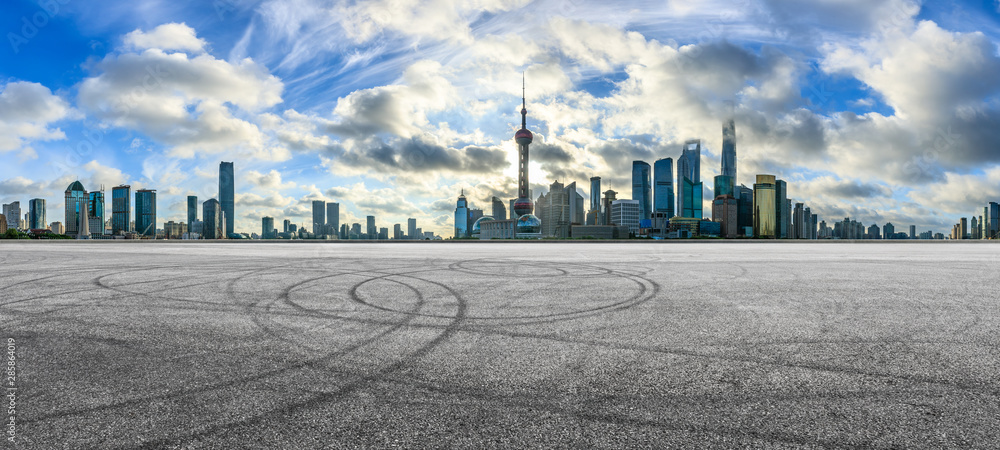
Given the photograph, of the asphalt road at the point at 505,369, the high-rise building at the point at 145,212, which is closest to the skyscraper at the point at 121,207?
the high-rise building at the point at 145,212

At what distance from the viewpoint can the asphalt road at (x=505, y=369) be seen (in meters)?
3.86

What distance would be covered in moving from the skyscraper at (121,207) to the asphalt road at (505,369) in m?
224

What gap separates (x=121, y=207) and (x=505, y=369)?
238952 mm

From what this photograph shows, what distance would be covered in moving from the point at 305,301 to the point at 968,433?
10024 mm

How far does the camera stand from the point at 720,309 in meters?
8.96

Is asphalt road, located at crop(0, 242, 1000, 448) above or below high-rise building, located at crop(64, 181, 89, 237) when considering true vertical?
below

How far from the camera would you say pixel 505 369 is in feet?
17.4

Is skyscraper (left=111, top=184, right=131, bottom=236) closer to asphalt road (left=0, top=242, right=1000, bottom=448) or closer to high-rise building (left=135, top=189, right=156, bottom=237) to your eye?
high-rise building (left=135, top=189, right=156, bottom=237)

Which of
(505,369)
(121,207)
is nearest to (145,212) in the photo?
(121,207)

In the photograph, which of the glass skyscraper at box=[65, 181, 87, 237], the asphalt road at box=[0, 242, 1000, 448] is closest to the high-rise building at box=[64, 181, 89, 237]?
the glass skyscraper at box=[65, 181, 87, 237]

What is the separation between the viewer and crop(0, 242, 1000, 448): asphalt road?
3855mm

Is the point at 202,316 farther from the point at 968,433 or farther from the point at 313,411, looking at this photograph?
the point at 968,433

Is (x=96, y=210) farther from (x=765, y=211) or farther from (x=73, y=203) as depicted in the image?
(x=765, y=211)

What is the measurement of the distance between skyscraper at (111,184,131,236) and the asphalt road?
224 m
